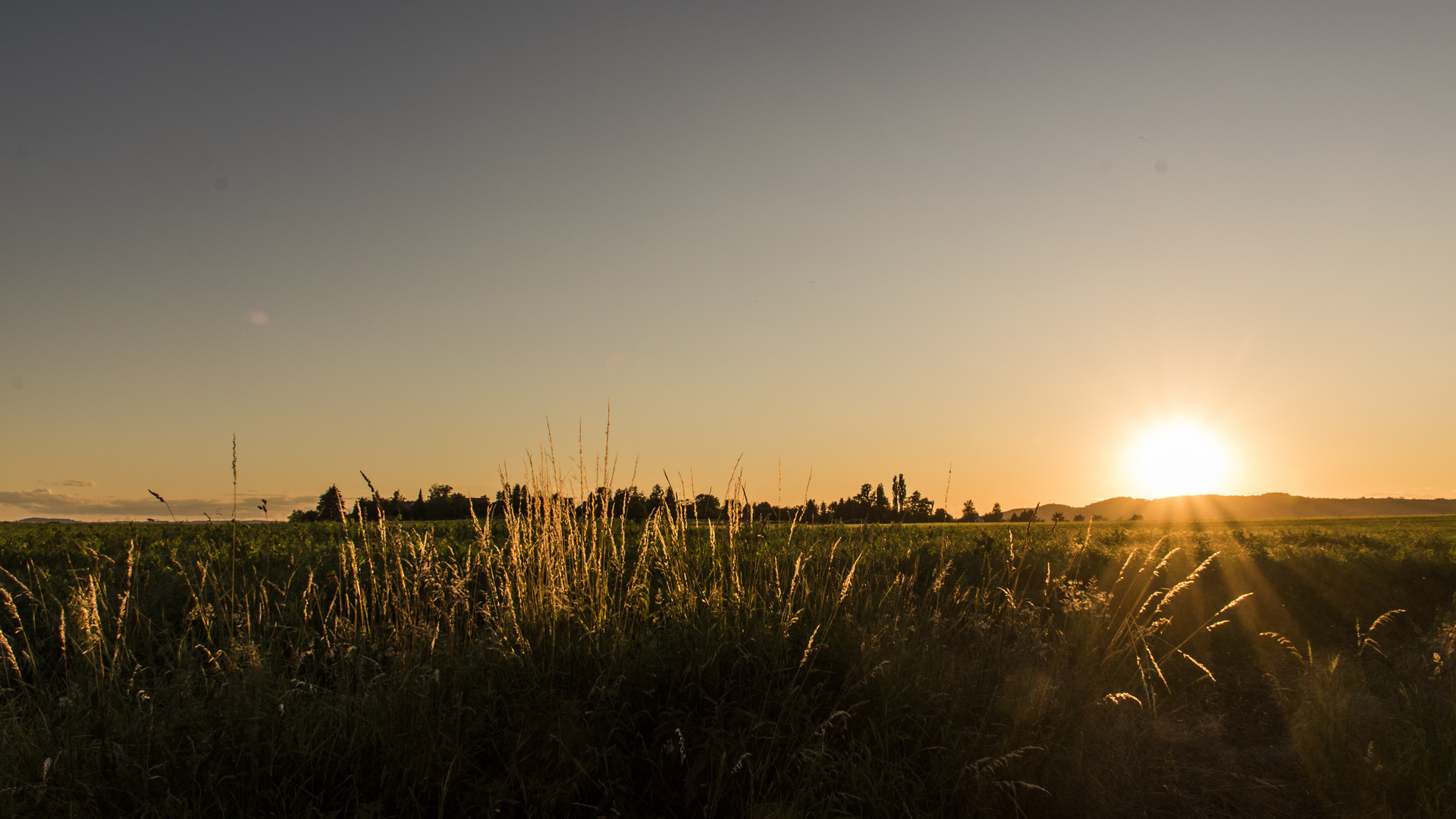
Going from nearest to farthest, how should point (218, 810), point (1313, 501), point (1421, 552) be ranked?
1. point (218, 810)
2. point (1421, 552)
3. point (1313, 501)

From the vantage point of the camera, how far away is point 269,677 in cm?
411

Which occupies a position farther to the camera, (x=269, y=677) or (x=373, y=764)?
(x=269, y=677)

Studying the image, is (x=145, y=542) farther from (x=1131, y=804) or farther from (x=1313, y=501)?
(x=1313, y=501)

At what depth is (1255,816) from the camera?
415cm

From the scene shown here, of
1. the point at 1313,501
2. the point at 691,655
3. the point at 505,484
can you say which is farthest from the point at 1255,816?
the point at 1313,501

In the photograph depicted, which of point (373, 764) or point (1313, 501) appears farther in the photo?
point (1313, 501)

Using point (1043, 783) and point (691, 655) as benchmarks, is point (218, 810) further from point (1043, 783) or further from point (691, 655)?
point (1043, 783)

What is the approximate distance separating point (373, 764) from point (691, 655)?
5.44ft

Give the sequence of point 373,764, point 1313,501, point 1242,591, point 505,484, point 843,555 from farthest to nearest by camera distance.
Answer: point 1313,501, point 1242,591, point 843,555, point 505,484, point 373,764

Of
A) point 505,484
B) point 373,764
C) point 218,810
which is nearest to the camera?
point 218,810

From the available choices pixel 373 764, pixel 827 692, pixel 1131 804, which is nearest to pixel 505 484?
pixel 373 764

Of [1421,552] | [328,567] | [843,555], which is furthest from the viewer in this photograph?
[1421,552]

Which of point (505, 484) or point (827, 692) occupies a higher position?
point (505, 484)

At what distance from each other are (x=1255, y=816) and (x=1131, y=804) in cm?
89
